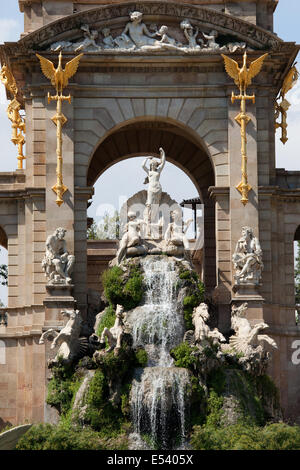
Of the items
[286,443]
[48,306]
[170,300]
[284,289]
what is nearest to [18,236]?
[48,306]

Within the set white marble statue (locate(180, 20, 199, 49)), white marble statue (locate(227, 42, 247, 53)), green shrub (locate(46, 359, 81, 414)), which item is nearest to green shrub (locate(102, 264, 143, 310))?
green shrub (locate(46, 359, 81, 414))

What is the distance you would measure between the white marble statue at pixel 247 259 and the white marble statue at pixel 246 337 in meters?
1.22

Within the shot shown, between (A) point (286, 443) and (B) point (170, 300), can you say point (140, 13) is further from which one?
(A) point (286, 443)

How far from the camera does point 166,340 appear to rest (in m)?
48.2

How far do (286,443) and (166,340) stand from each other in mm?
8540

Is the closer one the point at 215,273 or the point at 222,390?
the point at 222,390

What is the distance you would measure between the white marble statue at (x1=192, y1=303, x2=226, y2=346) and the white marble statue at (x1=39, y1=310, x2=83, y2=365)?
422cm

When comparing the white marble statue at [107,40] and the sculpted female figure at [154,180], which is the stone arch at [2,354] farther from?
the white marble statue at [107,40]

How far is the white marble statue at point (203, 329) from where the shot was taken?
154 feet

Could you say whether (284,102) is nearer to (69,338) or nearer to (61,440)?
(69,338)

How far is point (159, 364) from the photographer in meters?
47.4

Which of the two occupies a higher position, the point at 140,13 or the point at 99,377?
the point at 140,13

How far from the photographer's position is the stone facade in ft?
171

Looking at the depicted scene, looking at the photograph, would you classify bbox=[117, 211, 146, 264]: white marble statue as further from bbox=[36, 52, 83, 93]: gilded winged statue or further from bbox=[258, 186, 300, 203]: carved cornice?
bbox=[36, 52, 83, 93]: gilded winged statue
